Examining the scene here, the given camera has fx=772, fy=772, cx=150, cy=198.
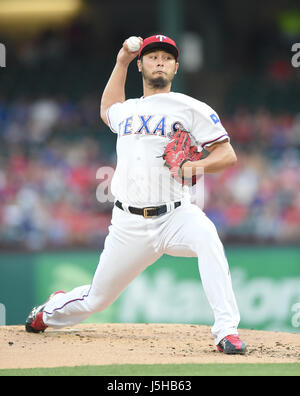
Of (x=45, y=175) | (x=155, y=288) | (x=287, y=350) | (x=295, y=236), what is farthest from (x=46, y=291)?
(x=287, y=350)

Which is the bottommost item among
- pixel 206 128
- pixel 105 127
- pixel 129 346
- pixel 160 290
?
pixel 160 290

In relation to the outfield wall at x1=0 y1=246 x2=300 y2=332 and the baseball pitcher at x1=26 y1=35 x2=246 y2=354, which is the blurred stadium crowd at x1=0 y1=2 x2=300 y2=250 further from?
the baseball pitcher at x1=26 y1=35 x2=246 y2=354

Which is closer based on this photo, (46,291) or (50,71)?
(46,291)

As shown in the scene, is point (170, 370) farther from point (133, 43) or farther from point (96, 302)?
point (133, 43)

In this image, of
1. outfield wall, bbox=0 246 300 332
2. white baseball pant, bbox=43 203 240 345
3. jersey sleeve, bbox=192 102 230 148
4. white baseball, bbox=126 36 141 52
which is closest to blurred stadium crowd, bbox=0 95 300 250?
outfield wall, bbox=0 246 300 332

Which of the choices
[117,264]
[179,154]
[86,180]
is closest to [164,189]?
[179,154]

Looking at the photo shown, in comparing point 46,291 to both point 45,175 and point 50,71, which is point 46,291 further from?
point 50,71

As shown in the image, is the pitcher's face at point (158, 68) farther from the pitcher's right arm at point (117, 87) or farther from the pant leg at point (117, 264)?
the pant leg at point (117, 264)
